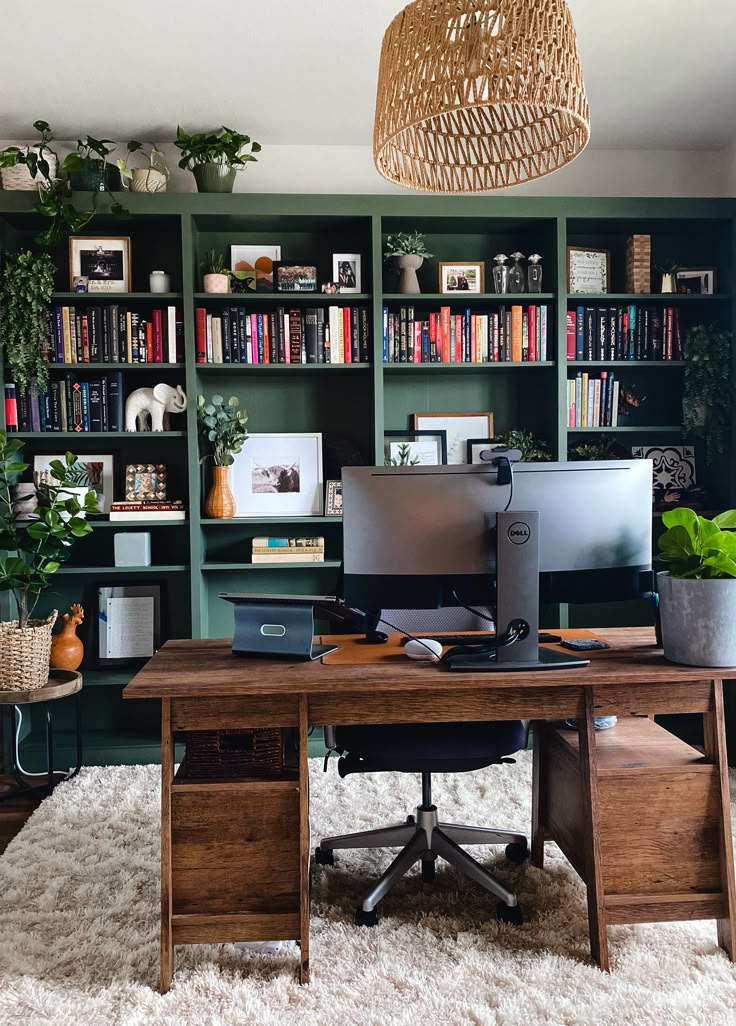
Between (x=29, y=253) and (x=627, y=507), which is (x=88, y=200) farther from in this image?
(x=627, y=507)

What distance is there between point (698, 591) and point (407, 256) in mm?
2236

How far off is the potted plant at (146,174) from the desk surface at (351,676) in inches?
91.7

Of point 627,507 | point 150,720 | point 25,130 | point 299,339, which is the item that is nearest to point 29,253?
point 25,130

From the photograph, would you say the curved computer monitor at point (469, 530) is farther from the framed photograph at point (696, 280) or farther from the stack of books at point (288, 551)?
the framed photograph at point (696, 280)

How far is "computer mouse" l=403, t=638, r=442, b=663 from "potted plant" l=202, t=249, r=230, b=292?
2114 millimetres

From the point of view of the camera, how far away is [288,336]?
3.57 metres

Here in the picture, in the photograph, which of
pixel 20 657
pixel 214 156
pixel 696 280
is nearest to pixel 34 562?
pixel 20 657

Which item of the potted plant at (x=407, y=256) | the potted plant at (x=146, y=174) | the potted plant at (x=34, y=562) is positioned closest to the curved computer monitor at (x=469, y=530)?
the potted plant at (x=34, y=562)

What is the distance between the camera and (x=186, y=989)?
1.86 meters

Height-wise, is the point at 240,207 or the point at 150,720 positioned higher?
the point at 240,207

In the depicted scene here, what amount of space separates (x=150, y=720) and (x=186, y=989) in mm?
2023

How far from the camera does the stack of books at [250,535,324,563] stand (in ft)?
11.7

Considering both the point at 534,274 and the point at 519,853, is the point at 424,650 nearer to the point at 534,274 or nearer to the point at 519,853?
the point at 519,853

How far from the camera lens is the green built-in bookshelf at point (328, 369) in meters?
3.50
